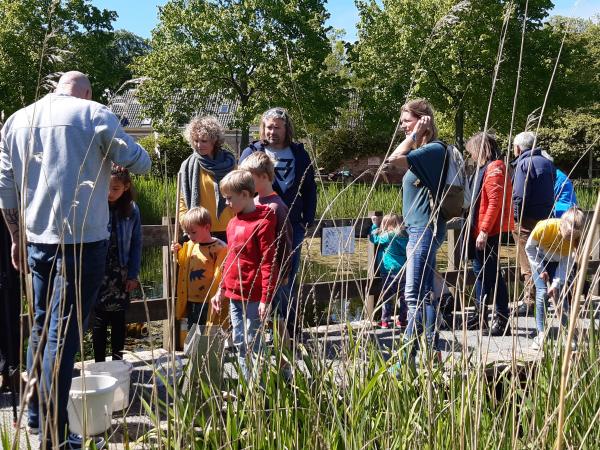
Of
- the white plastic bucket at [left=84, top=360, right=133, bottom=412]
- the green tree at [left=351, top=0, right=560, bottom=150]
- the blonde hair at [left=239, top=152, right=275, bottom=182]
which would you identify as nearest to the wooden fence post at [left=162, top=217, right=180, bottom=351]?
the white plastic bucket at [left=84, top=360, right=133, bottom=412]

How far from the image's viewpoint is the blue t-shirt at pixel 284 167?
4.41 metres

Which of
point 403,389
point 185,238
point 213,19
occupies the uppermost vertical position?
point 213,19

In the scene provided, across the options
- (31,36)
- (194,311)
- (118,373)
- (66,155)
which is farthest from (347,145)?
(66,155)

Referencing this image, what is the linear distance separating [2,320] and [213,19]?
30.2 m

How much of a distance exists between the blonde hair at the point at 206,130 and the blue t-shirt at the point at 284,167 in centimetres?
34

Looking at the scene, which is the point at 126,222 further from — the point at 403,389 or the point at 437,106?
the point at 437,106

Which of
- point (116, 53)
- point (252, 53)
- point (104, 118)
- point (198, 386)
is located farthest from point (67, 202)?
point (116, 53)

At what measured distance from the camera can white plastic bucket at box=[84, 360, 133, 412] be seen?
10.3 ft

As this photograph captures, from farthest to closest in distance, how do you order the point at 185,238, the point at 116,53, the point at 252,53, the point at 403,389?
the point at 116,53
the point at 252,53
the point at 185,238
the point at 403,389

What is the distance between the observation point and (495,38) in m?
26.9

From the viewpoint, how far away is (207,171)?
15.0 ft

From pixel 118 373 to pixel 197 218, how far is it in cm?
117

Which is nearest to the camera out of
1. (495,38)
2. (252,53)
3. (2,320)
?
(2,320)

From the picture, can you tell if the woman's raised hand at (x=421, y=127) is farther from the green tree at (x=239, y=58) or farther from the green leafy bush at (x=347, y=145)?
the green leafy bush at (x=347, y=145)
